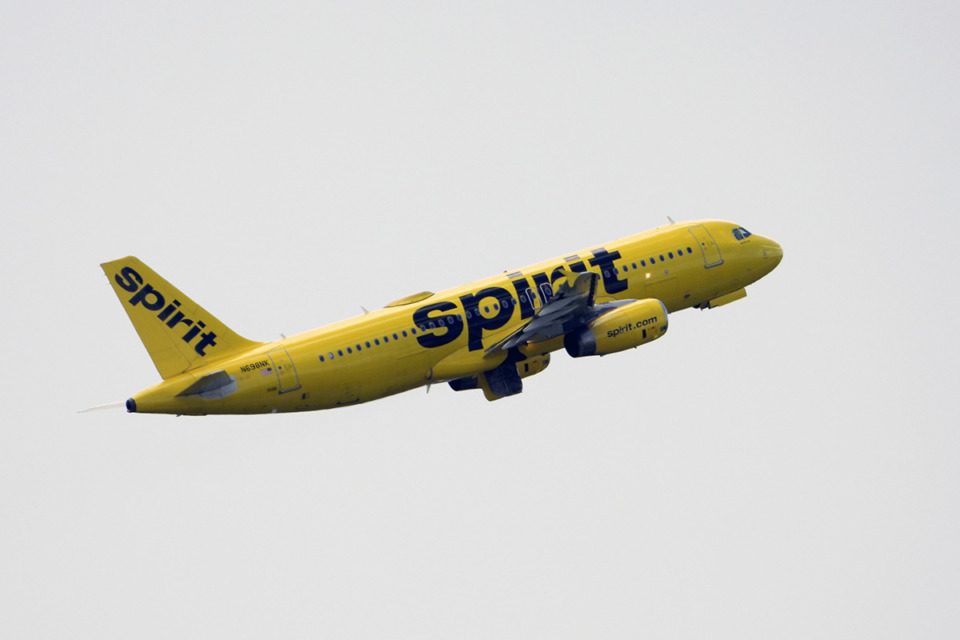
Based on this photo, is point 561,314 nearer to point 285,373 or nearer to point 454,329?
point 454,329

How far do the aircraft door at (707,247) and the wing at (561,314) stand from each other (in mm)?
7319

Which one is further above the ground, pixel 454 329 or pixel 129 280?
pixel 129 280

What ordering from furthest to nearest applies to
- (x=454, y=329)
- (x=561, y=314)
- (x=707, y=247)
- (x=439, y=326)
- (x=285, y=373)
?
(x=707, y=247)
(x=454, y=329)
(x=561, y=314)
(x=439, y=326)
(x=285, y=373)

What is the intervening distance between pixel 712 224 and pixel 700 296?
3.51 meters

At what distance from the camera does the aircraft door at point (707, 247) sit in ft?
250

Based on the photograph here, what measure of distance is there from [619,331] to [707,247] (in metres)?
8.30

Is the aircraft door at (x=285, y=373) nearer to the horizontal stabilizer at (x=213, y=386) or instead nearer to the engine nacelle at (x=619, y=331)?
the horizontal stabilizer at (x=213, y=386)

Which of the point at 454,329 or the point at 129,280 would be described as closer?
the point at 129,280

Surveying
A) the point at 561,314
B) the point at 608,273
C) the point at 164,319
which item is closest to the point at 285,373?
the point at 164,319

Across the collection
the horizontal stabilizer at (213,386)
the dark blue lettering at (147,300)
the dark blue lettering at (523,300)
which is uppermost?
the dark blue lettering at (147,300)

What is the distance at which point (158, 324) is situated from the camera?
214 ft

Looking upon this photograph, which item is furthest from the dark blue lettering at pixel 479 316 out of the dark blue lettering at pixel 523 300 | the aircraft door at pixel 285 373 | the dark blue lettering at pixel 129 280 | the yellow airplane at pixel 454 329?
the dark blue lettering at pixel 129 280

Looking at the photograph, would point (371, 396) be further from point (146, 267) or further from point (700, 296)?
point (700, 296)

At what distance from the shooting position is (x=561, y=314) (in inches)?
2736
